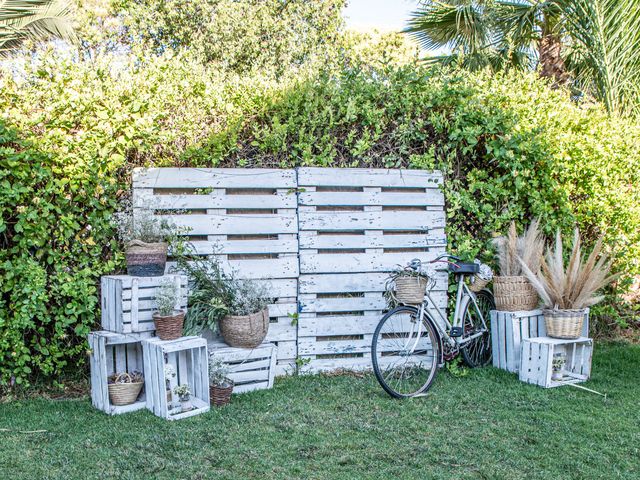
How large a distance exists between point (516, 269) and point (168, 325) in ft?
9.77

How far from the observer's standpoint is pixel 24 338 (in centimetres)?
446

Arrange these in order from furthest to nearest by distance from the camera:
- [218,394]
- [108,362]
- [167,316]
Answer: [108,362] < [218,394] < [167,316]

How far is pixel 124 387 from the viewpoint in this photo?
406 centimetres

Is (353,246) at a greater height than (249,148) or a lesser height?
lesser

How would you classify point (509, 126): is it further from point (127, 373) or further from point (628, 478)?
point (127, 373)

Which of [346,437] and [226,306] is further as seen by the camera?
[226,306]

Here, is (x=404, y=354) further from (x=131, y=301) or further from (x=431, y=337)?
(x=131, y=301)

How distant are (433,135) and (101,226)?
10.1 ft

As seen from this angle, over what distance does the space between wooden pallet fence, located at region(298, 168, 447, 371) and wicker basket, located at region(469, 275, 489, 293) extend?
0.28 m

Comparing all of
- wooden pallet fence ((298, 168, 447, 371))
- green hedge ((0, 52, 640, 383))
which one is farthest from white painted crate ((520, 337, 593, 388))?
green hedge ((0, 52, 640, 383))

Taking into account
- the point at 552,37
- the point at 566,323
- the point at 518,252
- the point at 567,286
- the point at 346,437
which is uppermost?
the point at 552,37

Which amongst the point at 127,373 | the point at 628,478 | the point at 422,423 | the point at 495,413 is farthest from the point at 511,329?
the point at 127,373

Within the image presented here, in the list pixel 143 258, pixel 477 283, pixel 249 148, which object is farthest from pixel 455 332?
pixel 143 258

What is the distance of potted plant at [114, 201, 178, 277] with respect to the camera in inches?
167
